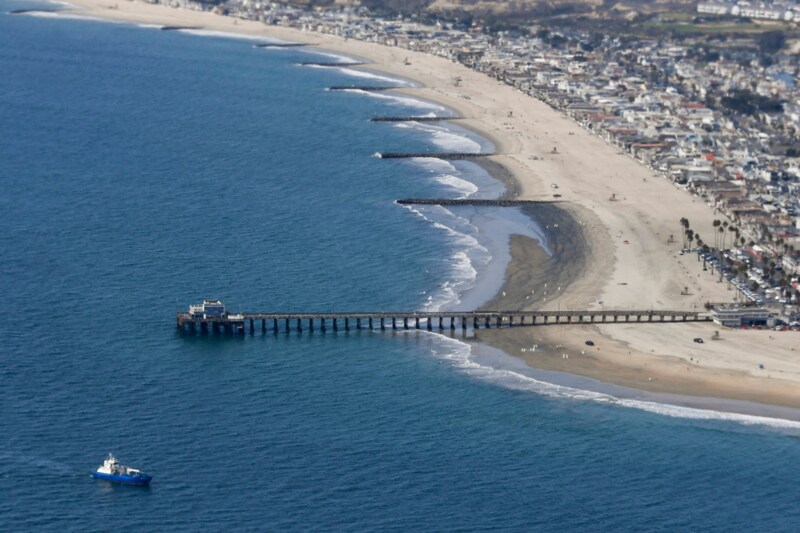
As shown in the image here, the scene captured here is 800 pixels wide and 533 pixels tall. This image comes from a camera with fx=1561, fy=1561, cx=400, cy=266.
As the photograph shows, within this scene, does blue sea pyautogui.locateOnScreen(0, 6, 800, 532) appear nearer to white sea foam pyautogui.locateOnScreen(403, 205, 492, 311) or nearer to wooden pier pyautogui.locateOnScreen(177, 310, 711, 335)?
white sea foam pyautogui.locateOnScreen(403, 205, 492, 311)

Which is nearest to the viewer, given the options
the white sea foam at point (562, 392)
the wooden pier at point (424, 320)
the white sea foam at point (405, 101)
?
the white sea foam at point (562, 392)

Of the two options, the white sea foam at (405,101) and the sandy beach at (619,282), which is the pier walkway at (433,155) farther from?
the white sea foam at (405,101)

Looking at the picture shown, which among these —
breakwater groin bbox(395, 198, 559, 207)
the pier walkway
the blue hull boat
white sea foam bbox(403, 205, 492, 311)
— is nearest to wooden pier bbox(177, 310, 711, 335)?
white sea foam bbox(403, 205, 492, 311)

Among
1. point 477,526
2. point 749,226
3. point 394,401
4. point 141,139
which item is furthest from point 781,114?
point 477,526

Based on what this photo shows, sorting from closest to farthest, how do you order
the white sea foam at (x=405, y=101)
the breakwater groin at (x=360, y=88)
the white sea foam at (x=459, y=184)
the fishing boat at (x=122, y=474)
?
the fishing boat at (x=122, y=474) → the white sea foam at (x=459, y=184) → the white sea foam at (x=405, y=101) → the breakwater groin at (x=360, y=88)

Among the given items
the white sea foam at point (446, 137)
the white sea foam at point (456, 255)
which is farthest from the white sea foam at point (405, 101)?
the white sea foam at point (456, 255)
